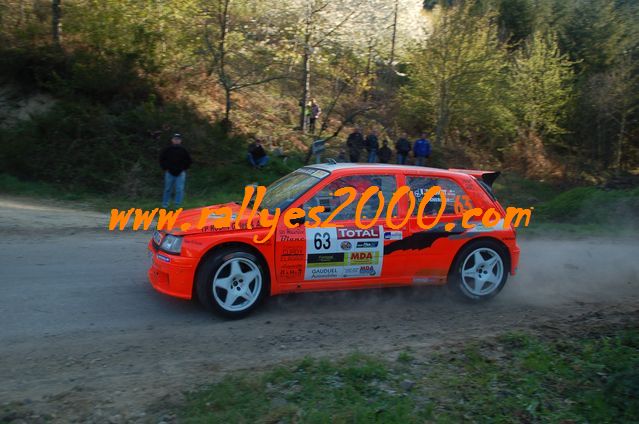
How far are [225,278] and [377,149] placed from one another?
1556 cm

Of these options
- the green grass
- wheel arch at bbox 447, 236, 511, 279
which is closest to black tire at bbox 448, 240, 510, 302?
wheel arch at bbox 447, 236, 511, 279

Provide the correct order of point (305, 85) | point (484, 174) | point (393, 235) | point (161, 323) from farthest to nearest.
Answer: point (305, 85), point (484, 174), point (393, 235), point (161, 323)

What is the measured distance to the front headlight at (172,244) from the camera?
20.9 feet

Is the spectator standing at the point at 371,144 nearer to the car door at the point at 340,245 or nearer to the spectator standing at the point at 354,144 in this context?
the spectator standing at the point at 354,144

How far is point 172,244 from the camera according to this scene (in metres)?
6.45

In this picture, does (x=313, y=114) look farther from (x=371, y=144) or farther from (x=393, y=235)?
(x=393, y=235)

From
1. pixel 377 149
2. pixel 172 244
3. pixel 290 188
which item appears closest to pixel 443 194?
pixel 290 188

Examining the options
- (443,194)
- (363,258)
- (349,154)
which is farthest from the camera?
(349,154)

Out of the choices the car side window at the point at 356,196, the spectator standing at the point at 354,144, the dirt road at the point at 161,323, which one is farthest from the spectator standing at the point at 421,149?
the car side window at the point at 356,196

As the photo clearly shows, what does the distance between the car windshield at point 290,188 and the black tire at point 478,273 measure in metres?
1.98

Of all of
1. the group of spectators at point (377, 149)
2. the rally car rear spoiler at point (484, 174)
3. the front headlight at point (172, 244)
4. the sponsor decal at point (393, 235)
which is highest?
the group of spectators at point (377, 149)

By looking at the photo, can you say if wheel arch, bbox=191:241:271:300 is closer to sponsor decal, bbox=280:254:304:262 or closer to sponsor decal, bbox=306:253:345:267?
sponsor decal, bbox=280:254:304:262

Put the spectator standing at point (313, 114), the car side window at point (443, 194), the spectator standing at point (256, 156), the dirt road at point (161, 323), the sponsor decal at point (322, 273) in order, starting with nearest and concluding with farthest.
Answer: the dirt road at point (161, 323), the sponsor decal at point (322, 273), the car side window at point (443, 194), the spectator standing at point (256, 156), the spectator standing at point (313, 114)

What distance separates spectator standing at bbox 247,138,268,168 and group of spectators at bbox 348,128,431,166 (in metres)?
3.03
